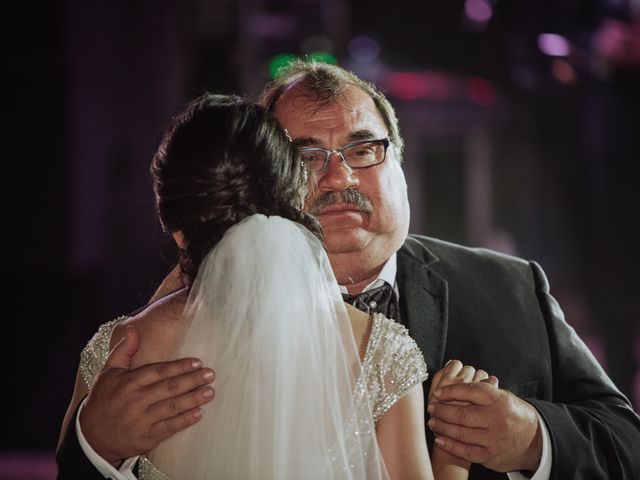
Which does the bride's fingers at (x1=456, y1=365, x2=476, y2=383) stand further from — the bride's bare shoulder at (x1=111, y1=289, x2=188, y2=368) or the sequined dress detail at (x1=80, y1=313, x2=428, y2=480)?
the bride's bare shoulder at (x1=111, y1=289, x2=188, y2=368)

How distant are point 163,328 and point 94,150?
873 cm

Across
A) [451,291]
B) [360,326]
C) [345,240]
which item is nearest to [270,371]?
[360,326]

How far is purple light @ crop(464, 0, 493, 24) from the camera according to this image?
994cm

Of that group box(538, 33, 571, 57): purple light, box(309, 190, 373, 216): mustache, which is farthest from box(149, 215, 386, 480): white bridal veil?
box(538, 33, 571, 57): purple light

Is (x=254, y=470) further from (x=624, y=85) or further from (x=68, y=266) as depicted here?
(x=68, y=266)

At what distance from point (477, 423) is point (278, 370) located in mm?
560

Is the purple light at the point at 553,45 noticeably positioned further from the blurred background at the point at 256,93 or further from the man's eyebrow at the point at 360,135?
the man's eyebrow at the point at 360,135

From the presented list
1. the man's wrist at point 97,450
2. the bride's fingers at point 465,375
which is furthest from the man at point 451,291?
the man's wrist at point 97,450

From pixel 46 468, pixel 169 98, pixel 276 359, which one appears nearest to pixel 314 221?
pixel 276 359

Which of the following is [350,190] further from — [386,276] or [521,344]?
[521,344]

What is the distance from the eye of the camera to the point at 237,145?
1.64 metres

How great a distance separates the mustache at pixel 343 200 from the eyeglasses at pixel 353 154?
0.28 feet

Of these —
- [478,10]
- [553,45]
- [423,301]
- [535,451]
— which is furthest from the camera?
[478,10]

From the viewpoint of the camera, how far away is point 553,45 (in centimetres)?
662
